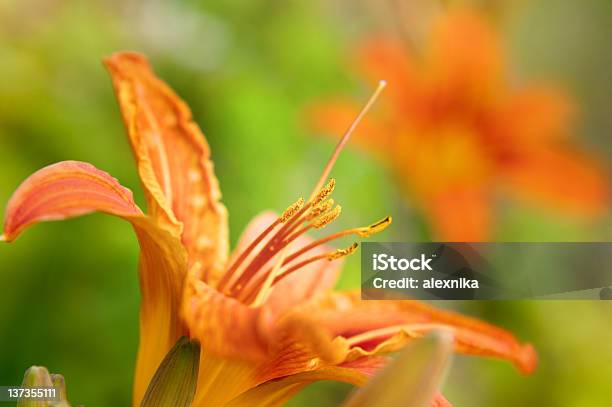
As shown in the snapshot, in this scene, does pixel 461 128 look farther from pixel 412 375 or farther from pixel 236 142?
pixel 412 375

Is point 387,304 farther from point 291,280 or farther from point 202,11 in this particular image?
point 202,11

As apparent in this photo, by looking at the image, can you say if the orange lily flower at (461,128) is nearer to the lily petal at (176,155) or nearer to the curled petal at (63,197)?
the lily petal at (176,155)

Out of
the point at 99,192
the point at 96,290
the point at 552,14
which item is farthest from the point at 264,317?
the point at 552,14

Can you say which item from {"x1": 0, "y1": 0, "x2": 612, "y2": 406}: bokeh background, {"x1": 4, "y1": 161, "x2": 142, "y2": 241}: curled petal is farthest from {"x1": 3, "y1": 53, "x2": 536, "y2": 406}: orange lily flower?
{"x1": 0, "y1": 0, "x2": 612, "y2": 406}: bokeh background

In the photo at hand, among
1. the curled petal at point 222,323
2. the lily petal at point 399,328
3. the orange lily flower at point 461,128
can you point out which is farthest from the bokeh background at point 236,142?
the curled petal at point 222,323

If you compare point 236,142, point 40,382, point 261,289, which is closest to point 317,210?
point 261,289
